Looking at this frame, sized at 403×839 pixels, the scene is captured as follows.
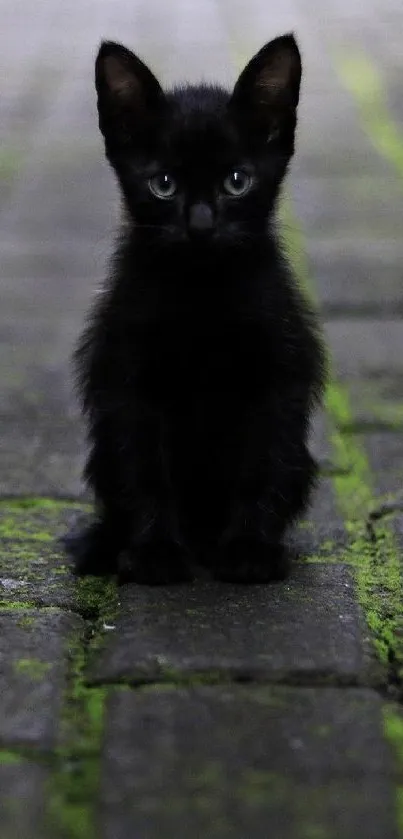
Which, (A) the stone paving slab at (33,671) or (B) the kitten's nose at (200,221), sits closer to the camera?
(A) the stone paving slab at (33,671)

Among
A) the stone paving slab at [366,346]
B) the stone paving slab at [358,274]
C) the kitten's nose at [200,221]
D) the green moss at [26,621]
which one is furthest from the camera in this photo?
the stone paving slab at [358,274]

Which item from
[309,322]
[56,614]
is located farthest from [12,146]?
[56,614]

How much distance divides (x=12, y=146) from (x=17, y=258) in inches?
75.1

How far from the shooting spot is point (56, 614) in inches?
83.1

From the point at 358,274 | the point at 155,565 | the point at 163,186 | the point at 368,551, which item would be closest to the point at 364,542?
the point at 368,551

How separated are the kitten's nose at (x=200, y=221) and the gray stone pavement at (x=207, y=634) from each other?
0.67m

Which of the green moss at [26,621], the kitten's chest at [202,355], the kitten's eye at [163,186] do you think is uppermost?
the kitten's eye at [163,186]

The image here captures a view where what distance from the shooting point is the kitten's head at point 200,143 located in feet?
7.43

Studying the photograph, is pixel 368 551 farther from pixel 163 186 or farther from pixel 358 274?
pixel 358 274

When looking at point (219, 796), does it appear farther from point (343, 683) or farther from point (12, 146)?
point (12, 146)

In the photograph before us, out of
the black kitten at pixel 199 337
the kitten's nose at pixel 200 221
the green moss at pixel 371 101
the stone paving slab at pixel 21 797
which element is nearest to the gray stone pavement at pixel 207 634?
the stone paving slab at pixel 21 797

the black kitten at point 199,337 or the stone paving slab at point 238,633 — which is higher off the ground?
the black kitten at point 199,337

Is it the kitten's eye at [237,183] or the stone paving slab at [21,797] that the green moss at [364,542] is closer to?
the kitten's eye at [237,183]

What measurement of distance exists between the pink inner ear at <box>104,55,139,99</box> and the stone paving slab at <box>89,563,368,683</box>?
3.24ft
